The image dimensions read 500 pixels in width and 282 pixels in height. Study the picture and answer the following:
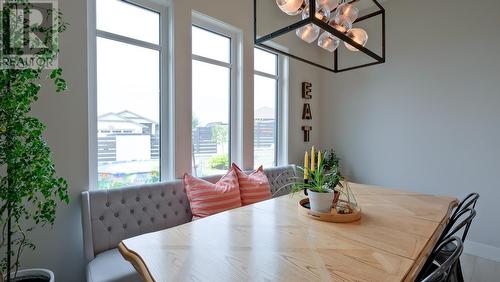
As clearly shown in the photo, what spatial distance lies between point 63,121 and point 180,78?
1.07m

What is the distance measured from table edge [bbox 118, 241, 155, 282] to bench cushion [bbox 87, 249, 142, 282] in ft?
2.08

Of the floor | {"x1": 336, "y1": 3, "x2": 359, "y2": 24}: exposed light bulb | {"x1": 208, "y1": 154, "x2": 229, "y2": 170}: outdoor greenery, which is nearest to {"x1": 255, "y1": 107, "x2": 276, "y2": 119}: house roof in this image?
{"x1": 208, "y1": 154, "x2": 229, "y2": 170}: outdoor greenery

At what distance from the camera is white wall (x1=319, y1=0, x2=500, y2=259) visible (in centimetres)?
288

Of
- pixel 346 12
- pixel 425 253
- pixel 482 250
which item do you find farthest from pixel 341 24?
pixel 482 250

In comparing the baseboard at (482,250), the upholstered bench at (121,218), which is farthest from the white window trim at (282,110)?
the baseboard at (482,250)

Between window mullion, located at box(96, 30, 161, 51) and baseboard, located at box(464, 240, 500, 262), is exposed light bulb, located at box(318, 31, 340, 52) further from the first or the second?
baseboard, located at box(464, 240, 500, 262)

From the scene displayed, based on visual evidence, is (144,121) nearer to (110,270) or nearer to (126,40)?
(126,40)

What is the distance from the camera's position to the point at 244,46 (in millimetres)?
3176

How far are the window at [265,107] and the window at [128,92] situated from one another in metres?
1.40

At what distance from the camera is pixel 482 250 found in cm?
289

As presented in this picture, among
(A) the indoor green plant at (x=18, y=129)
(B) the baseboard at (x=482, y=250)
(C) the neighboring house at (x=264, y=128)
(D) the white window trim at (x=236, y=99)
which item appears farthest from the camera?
(C) the neighboring house at (x=264, y=128)

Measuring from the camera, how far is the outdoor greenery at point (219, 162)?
2.96 m

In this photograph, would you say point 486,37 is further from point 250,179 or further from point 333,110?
point 250,179

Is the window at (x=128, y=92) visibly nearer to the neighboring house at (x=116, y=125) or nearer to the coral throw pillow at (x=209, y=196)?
the neighboring house at (x=116, y=125)
